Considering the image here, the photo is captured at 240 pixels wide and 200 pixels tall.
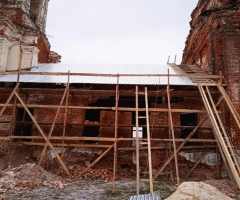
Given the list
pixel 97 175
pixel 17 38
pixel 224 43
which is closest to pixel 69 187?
pixel 97 175

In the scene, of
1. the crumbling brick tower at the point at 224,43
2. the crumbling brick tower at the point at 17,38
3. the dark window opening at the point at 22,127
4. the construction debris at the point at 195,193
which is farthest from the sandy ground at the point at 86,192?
the crumbling brick tower at the point at 17,38

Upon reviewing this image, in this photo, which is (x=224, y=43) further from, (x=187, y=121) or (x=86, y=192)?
(x=86, y=192)

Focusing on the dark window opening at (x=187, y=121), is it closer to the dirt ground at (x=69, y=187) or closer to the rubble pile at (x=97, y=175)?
the dirt ground at (x=69, y=187)

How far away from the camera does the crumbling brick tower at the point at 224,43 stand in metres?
9.32

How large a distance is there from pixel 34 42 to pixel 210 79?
28.2 feet

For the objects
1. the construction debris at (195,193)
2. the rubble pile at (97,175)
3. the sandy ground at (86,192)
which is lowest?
the sandy ground at (86,192)

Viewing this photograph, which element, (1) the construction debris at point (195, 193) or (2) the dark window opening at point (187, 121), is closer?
(1) the construction debris at point (195, 193)

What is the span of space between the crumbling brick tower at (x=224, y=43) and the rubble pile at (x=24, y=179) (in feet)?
20.5

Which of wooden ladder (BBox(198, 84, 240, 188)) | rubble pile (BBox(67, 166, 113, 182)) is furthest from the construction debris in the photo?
rubble pile (BBox(67, 166, 113, 182))

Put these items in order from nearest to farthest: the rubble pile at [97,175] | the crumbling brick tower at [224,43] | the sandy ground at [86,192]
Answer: the sandy ground at [86,192]
the rubble pile at [97,175]
the crumbling brick tower at [224,43]

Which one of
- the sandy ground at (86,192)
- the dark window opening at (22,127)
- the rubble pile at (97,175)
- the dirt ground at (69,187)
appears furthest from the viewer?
the dark window opening at (22,127)

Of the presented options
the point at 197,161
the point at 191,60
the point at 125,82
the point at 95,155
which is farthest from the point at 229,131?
the point at 191,60

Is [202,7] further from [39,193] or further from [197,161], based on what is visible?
[39,193]

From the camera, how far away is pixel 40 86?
10.1 m
